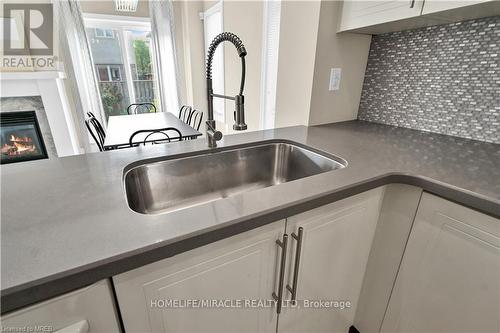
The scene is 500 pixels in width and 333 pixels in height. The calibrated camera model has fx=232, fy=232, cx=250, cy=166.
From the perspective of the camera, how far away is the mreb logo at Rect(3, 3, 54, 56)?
2588mm

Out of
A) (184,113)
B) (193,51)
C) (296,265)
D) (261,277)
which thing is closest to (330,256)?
(296,265)

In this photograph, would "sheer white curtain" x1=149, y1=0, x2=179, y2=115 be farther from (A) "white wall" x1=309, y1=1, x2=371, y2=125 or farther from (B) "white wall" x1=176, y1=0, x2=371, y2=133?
(A) "white wall" x1=309, y1=1, x2=371, y2=125

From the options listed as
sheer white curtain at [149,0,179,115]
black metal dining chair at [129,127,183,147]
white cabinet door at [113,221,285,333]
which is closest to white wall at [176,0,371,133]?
black metal dining chair at [129,127,183,147]

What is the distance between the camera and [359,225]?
84cm

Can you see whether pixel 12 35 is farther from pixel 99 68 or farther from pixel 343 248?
pixel 343 248

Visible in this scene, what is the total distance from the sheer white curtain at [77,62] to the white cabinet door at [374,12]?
367 centimetres

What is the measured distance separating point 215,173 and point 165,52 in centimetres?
363

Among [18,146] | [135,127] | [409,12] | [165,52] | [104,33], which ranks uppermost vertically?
[104,33]

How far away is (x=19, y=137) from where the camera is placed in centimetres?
276

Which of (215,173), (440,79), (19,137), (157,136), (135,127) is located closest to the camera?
(215,173)


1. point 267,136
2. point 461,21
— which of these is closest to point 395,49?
point 461,21

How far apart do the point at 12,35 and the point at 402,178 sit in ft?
13.0

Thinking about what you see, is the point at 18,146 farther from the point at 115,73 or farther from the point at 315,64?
the point at 315,64

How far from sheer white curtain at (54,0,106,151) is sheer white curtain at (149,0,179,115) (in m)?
0.94
